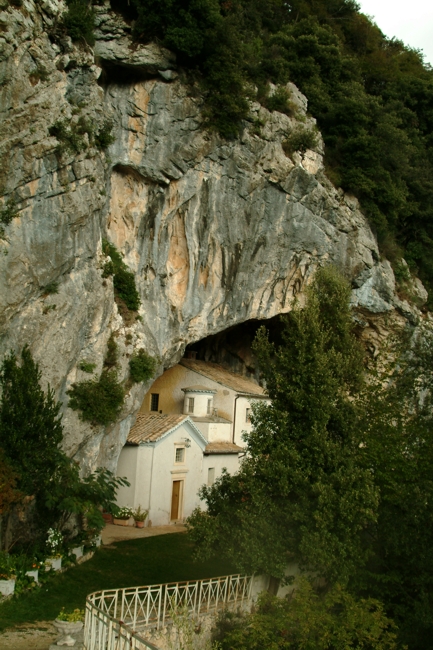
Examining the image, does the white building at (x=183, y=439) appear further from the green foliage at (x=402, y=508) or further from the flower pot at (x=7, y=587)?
the flower pot at (x=7, y=587)

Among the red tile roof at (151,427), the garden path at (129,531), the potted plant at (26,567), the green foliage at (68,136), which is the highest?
the green foliage at (68,136)

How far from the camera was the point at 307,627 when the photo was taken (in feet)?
42.7

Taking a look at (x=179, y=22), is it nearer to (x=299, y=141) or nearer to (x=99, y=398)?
(x=299, y=141)

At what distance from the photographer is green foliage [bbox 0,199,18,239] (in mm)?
18750

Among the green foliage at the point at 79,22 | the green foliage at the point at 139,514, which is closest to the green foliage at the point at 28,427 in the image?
the green foliage at the point at 139,514

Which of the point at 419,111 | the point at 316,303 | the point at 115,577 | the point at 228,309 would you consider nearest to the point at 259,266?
the point at 228,309

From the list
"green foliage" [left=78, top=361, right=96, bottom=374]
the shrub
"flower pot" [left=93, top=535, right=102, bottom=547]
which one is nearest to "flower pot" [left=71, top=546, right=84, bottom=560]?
"flower pot" [left=93, top=535, right=102, bottom=547]

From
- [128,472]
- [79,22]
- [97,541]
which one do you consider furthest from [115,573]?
[79,22]

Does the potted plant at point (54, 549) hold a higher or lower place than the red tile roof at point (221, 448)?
lower

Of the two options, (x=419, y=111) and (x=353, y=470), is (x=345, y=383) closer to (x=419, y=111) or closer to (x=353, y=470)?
(x=353, y=470)

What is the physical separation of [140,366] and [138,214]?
18.9ft

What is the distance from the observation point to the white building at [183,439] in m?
28.0

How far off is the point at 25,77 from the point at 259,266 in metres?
12.9

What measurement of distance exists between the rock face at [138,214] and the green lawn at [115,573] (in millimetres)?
3353
